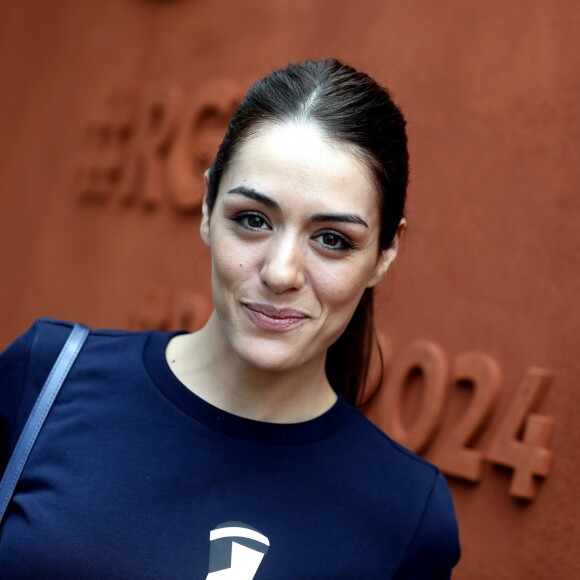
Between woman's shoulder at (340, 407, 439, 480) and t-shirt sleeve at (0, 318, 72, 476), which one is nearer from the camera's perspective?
t-shirt sleeve at (0, 318, 72, 476)

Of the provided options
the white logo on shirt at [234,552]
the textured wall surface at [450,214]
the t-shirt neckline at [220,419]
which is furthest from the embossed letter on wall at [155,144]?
the white logo on shirt at [234,552]

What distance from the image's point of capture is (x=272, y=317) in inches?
76.0

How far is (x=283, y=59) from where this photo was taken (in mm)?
3748

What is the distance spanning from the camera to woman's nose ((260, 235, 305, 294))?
1.88 metres

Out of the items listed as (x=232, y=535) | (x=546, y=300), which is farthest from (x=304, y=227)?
(x=546, y=300)

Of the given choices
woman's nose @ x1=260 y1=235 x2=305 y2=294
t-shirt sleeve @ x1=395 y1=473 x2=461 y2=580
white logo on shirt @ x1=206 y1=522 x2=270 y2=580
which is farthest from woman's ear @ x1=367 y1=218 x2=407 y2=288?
white logo on shirt @ x1=206 y1=522 x2=270 y2=580

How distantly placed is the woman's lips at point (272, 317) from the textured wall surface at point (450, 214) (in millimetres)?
1049

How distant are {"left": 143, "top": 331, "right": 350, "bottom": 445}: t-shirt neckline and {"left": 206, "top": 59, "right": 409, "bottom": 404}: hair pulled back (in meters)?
0.34

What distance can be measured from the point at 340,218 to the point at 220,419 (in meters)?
0.46

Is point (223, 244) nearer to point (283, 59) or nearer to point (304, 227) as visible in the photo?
point (304, 227)

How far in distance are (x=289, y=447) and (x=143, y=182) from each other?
2330 millimetres

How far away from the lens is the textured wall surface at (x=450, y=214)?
9.09 ft

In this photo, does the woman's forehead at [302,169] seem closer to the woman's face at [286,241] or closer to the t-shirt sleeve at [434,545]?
the woman's face at [286,241]

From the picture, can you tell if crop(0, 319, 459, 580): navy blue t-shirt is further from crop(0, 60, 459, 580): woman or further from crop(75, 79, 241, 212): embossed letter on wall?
crop(75, 79, 241, 212): embossed letter on wall
